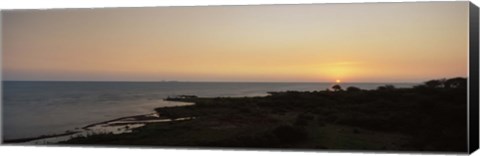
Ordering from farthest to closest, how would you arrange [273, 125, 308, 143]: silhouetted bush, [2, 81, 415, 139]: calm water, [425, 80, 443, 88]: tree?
[2, 81, 415, 139]: calm water → [273, 125, 308, 143]: silhouetted bush → [425, 80, 443, 88]: tree

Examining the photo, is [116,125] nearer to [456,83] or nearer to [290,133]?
[290,133]

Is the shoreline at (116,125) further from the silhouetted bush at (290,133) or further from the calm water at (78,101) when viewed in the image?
the silhouetted bush at (290,133)

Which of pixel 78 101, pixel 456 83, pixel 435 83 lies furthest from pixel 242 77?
pixel 456 83

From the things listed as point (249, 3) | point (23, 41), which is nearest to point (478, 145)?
point (249, 3)

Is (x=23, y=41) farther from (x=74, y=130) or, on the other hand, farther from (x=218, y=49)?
(x=218, y=49)

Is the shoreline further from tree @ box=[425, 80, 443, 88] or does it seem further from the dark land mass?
tree @ box=[425, 80, 443, 88]

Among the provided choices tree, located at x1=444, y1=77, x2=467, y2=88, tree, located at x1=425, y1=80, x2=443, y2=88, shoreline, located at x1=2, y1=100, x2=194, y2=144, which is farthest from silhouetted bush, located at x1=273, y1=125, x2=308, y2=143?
tree, located at x1=444, y1=77, x2=467, y2=88
